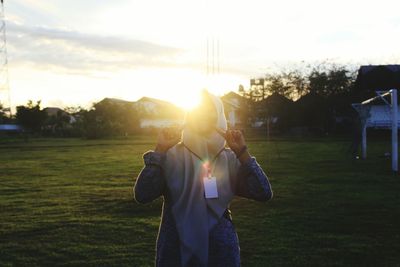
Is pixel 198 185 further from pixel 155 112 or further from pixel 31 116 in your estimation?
pixel 155 112

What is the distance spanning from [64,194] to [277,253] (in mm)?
7543

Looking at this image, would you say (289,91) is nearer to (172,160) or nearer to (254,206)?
(254,206)

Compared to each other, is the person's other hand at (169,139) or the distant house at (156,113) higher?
the distant house at (156,113)

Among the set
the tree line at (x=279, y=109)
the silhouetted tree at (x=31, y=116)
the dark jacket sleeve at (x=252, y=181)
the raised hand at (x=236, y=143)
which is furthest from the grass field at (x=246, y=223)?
the silhouetted tree at (x=31, y=116)

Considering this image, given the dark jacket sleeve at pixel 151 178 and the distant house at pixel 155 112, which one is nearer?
the dark jacket sleeve at pixel 151 178

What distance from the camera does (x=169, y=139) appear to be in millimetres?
3164

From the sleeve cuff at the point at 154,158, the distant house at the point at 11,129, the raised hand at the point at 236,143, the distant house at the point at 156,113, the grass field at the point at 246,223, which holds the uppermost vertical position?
the distant house at the point at 156,113

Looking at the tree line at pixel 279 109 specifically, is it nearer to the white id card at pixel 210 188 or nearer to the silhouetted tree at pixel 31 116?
the silhouetted tree at pixel 31 116

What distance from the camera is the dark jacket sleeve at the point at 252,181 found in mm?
3146

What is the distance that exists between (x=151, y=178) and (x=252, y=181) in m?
0.63

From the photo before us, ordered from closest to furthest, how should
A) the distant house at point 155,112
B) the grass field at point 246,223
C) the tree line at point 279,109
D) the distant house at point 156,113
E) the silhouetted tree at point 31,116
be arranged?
1. the grass field at point 246,223
2. the tree line at point 279,109
3. the silhouetted tree at point 31,116
4. the distant house at point 155,112
5. the distant house at point 156,113

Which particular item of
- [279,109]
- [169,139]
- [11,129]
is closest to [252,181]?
[169,139]

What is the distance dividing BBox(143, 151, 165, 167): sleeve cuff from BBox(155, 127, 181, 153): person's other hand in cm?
4

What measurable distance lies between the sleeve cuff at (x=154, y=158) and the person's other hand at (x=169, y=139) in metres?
0.04
